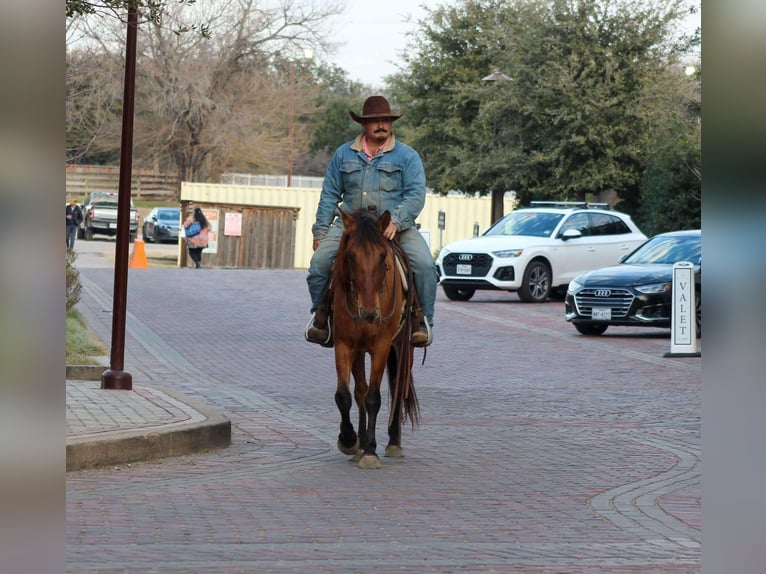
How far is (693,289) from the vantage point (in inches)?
751

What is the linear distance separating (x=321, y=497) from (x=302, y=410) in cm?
469

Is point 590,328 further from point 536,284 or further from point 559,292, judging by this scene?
point 559,292

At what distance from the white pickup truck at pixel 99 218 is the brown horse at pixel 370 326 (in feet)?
165

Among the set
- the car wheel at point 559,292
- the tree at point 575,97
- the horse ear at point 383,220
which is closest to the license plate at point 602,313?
the car wheel at point 559,292

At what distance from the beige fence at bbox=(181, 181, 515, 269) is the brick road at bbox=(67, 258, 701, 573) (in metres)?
30.8

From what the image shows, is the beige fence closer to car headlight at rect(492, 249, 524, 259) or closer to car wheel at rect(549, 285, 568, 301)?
car wheel at rect(549, 285, 568, 301)

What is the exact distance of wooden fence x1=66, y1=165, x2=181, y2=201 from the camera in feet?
233

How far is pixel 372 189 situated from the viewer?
9.73 meters

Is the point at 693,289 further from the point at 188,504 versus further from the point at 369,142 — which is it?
the point at 188,504

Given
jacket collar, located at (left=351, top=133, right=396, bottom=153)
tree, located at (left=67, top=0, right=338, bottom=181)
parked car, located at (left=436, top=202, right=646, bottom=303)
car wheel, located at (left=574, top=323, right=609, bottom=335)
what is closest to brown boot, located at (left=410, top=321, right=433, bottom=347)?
jacket collar, located at (left=351, top=133, right=396, bottom=153)

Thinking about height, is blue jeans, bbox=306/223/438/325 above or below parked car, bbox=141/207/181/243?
below

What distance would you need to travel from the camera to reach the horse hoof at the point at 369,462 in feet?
30.5

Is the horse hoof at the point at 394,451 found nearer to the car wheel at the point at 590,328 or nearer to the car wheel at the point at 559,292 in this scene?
the car wheel at the point at 590,328
